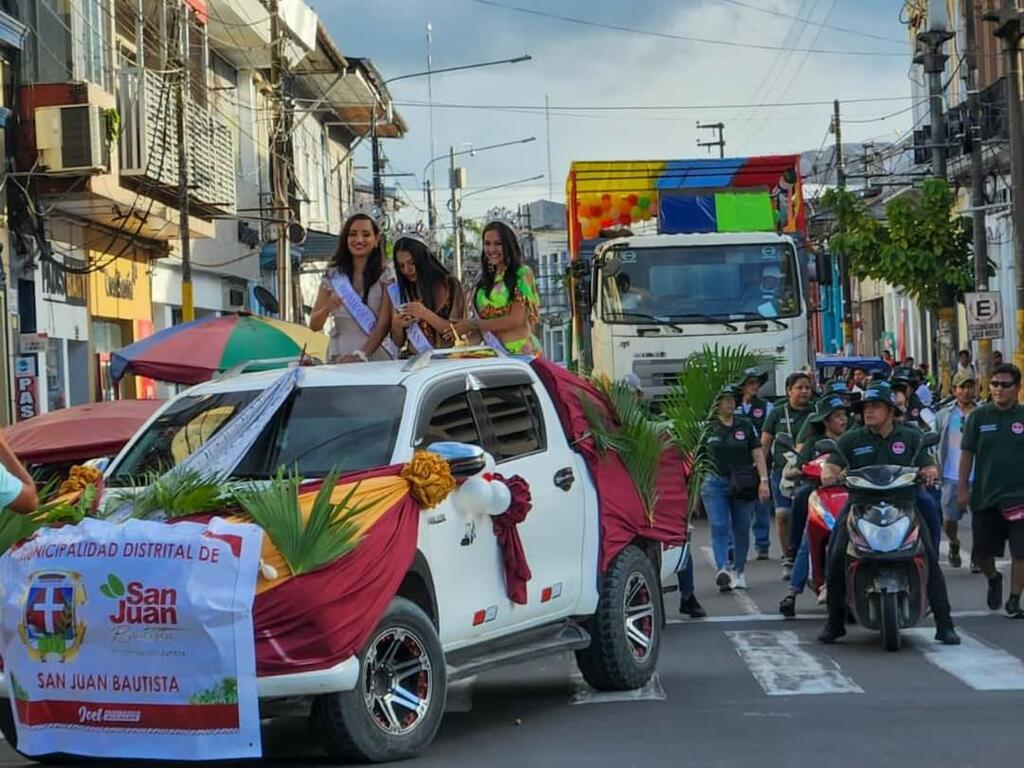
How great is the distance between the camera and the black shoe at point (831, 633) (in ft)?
40.7

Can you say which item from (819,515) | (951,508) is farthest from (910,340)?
(819,515)

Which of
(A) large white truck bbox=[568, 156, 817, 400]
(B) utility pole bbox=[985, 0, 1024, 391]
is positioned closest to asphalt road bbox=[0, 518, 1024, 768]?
(A) large white truck bbox=[568, 156, 817, 400]

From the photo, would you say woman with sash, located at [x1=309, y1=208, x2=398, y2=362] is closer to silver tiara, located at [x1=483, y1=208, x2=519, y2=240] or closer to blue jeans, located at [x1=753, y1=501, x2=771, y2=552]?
silver tiara, located at [x1=483, y1=208, x2=519, y2=240]

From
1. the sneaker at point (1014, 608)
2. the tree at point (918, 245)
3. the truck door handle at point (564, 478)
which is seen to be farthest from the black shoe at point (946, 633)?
the tree at point (918, 245)

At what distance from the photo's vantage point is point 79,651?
7.86 metres

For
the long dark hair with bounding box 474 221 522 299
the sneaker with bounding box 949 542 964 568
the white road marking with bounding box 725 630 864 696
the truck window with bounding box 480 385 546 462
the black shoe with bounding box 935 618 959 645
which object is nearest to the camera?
the truck window with bounding box 480 385 546 462

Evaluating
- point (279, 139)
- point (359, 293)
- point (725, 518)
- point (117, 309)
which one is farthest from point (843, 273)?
point (359, 293)

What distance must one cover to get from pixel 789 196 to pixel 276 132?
12323 mm

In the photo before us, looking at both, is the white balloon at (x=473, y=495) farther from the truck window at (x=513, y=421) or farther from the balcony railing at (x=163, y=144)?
the balcony railing at (x=163, y=144)

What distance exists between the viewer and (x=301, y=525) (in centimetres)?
780

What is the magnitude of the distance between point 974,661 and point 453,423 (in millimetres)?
3894

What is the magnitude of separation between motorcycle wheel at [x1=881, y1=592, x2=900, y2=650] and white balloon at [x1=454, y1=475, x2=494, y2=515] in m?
3.82

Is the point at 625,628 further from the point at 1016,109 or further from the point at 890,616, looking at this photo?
the point at 1016,109

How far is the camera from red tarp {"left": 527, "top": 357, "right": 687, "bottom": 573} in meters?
10.3
